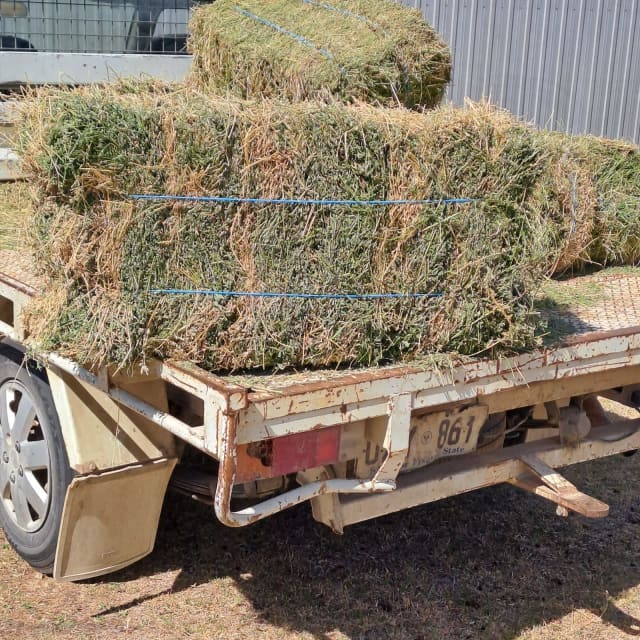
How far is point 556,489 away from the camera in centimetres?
351

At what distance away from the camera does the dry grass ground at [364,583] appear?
11.8 ft

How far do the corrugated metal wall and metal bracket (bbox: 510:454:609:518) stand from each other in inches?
282

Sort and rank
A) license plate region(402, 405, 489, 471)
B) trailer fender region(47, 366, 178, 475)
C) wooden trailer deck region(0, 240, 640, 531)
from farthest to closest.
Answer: trailer fender region(47, 366, 178, 475), license plate region(402, 405, 489, 471), wooden trailer deck region(0, 240, 640, 531)

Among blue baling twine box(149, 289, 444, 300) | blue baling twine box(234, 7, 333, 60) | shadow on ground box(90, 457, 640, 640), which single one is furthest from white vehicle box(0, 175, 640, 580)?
blue baling twine box(234, 7, 333, 60)

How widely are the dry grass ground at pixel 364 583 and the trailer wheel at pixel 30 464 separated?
18 centimetres

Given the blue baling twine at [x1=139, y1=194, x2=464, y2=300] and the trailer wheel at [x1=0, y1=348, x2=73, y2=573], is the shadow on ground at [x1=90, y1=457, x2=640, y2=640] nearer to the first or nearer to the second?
the trailer wheel at [x1=0, y1=348, x2=73, y2=573]

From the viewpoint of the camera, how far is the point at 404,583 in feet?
13.0

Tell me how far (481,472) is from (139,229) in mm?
1589

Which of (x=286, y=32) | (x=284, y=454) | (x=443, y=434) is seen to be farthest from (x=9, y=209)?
(x=443, y=434)

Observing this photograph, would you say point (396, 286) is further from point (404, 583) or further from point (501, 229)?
point (404, 583)

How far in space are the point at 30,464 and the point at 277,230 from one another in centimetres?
158

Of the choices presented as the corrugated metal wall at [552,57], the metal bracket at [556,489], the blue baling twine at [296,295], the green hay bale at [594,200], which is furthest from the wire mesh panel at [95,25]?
the metal bracket at [556,489]

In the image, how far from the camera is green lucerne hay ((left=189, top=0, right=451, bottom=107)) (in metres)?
4.51

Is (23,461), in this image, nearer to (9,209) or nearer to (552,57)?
(9,209)
